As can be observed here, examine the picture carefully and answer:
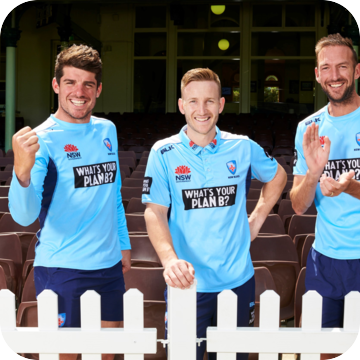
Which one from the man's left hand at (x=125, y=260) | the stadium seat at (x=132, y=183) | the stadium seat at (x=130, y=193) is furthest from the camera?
the stadium seat at (x=132, y=183)

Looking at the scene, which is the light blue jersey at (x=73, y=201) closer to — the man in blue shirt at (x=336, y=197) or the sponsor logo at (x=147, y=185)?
the sponsor logo at (x=147, y=185)

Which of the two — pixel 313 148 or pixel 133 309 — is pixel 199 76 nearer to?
pixel 313 148

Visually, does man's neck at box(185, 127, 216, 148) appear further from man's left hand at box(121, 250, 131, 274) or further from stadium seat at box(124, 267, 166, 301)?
stadium seat at box(124, 267, 166, 301)

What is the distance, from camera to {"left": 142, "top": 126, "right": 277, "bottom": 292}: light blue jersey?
6.08 feet

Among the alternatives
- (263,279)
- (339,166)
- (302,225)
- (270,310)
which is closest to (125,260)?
(263,279)

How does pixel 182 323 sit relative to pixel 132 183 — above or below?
below

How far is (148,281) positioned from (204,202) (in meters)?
0.80

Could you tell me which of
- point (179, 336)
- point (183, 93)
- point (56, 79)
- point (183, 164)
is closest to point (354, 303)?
point (179, 336)

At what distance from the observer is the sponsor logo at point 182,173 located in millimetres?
1901

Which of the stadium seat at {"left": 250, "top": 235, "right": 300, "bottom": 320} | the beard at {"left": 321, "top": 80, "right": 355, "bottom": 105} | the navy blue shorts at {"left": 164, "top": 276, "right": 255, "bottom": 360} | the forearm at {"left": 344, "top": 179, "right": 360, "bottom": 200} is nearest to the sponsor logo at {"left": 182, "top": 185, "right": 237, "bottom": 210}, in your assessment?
the navy blue shorts at {"left": 164, "top": 276, "right": 255, "bottom": 360}

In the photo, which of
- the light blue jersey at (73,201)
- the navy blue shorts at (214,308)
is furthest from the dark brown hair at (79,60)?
the navy blue shorts at (214,308)

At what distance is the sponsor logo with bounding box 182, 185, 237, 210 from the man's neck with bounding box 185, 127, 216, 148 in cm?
21

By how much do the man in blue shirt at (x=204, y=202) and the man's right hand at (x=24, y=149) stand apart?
0.46 metres

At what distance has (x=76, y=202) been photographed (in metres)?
2.01
